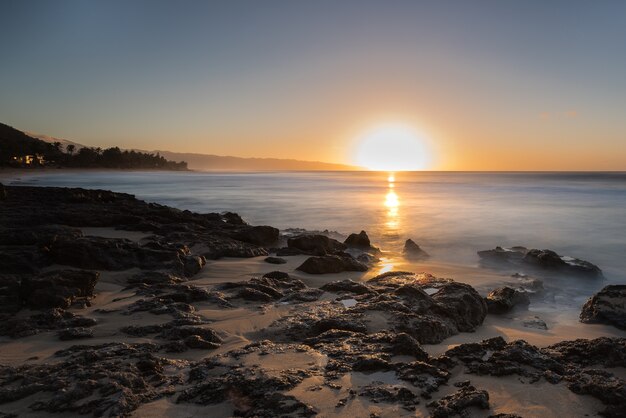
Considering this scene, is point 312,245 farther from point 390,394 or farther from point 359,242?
point 390,394

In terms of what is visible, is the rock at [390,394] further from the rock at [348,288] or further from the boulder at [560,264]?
the boulder at [560,264]

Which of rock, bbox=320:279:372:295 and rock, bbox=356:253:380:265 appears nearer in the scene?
rock, bbox=320:279:372:295

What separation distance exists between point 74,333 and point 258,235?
7.52 meters

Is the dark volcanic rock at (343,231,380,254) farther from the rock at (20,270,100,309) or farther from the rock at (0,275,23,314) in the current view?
the rock at (0,275,23,314)

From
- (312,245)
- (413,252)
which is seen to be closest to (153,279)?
(312,245)

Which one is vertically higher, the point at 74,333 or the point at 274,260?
the point at 74,333

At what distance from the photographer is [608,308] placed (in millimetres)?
5969

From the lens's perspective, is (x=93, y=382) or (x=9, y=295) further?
(x=9, y=295)

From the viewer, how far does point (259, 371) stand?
11.5ft

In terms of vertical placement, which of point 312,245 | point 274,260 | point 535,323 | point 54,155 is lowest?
point 535,323

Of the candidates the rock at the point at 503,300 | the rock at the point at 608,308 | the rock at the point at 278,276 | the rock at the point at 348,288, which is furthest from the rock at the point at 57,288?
the rock at the point at 608,308

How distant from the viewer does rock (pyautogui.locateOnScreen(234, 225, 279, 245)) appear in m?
11.5

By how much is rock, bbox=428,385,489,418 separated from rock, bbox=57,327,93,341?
11.4 ft

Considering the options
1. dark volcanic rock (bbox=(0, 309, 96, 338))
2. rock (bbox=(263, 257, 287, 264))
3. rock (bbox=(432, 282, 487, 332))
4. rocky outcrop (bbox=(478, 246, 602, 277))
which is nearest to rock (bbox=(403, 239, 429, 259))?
rocky outcrop (bbox=(478, 246, 602, 277))
